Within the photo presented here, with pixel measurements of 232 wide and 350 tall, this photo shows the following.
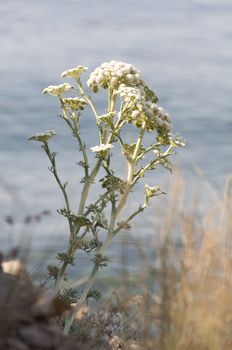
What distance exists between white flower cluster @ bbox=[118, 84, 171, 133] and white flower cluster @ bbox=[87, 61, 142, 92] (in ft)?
0.20

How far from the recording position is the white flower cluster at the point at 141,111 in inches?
227

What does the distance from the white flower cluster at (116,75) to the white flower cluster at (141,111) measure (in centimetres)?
6

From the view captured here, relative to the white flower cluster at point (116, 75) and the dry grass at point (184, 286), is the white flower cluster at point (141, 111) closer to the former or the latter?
the white flower cluster at point (116, 75)

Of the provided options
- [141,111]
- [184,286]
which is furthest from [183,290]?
[141,111]

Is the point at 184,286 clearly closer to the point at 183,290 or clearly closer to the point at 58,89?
the point at 183,290

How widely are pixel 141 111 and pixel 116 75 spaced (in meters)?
0.28

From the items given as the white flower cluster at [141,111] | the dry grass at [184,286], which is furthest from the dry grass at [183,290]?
the white flower cluster at [141,111]

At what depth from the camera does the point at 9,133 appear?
1116cm

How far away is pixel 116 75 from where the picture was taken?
6.02m

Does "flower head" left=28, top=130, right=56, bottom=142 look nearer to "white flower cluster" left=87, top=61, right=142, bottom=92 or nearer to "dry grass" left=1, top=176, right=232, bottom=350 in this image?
"white flower cluster" left=87, top=61, right=142, bottom=92

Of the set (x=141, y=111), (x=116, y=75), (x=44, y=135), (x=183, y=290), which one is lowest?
(x=183, y=290)

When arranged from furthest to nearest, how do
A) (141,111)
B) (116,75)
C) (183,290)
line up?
(116,75) → (141,111) → (183,290)

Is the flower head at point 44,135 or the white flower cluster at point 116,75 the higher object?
the white flower cluster at point 116,75

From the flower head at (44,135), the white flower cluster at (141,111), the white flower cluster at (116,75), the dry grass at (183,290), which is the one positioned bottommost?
the dry grass at (183,290)
